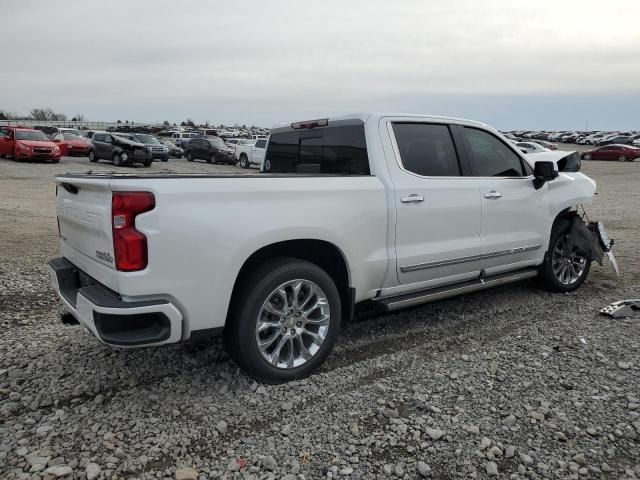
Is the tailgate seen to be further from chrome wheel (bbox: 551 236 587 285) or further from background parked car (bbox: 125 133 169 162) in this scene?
background parked car (bbox: 125 133 169 162)

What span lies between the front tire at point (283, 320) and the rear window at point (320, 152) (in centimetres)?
107

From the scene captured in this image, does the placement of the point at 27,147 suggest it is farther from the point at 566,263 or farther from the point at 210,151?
the point at 566,263

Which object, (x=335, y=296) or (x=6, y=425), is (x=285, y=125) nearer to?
(x=335, y=296)

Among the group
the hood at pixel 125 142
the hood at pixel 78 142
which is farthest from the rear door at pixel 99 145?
the hood at pixel 78 142

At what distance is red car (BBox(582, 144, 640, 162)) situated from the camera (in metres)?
40.3

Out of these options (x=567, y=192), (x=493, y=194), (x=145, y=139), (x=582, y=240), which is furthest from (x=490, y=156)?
(x=145, y=139)

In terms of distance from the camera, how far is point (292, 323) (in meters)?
3.58

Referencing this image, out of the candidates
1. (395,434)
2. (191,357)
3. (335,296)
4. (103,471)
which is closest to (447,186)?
(335,296)

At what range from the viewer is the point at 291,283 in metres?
3.51

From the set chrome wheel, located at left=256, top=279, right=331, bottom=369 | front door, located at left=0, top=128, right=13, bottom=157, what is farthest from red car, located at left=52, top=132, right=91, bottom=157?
chrome wheel, located at left=256, top=279, right=331, bottom=369

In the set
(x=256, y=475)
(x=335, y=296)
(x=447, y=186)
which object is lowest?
(x=256, y=475)

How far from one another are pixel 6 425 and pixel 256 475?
5.14ft

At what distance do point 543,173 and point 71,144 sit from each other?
28.2m

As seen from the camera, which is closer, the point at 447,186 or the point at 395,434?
the point at 395,434
